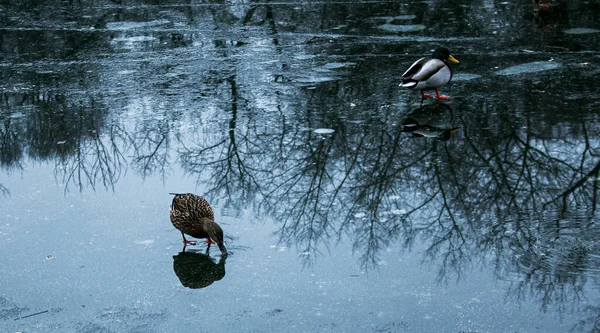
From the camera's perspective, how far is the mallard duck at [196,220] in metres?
5.75

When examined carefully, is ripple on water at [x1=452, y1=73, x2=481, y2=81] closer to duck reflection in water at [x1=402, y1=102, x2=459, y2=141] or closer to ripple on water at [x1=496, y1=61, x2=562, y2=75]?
ripple on water at [x1=496, y1=61, x2=562, y2=75]

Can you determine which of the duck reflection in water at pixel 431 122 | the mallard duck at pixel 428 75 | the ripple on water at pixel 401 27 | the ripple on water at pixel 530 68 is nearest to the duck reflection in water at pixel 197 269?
the duck reflection in water at pixel 431 122

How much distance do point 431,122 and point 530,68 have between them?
7.22ft

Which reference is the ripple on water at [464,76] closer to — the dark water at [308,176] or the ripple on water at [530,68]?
the dark water at [308,176]

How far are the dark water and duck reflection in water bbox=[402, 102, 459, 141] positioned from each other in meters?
0.03

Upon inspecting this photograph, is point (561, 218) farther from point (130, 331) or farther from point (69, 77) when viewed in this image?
point (69, 77)

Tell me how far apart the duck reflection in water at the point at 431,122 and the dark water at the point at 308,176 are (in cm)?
3

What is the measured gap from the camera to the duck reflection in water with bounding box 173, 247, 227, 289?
5471 mm

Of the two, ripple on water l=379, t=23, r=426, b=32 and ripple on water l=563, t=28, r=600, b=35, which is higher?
ripple on water l=379, t=23, r=426, b=32

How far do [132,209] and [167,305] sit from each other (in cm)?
174

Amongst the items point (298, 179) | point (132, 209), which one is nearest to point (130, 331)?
point (132, 209)

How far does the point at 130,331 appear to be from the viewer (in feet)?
15.9

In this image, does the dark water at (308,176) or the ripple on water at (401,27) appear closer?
the dark water at (308,176)

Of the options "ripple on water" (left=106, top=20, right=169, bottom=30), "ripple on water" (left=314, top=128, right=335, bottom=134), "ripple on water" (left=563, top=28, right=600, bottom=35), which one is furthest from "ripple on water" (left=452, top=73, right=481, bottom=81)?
"ripple on water" (left=106, top=20, right=169, bottom=30)
